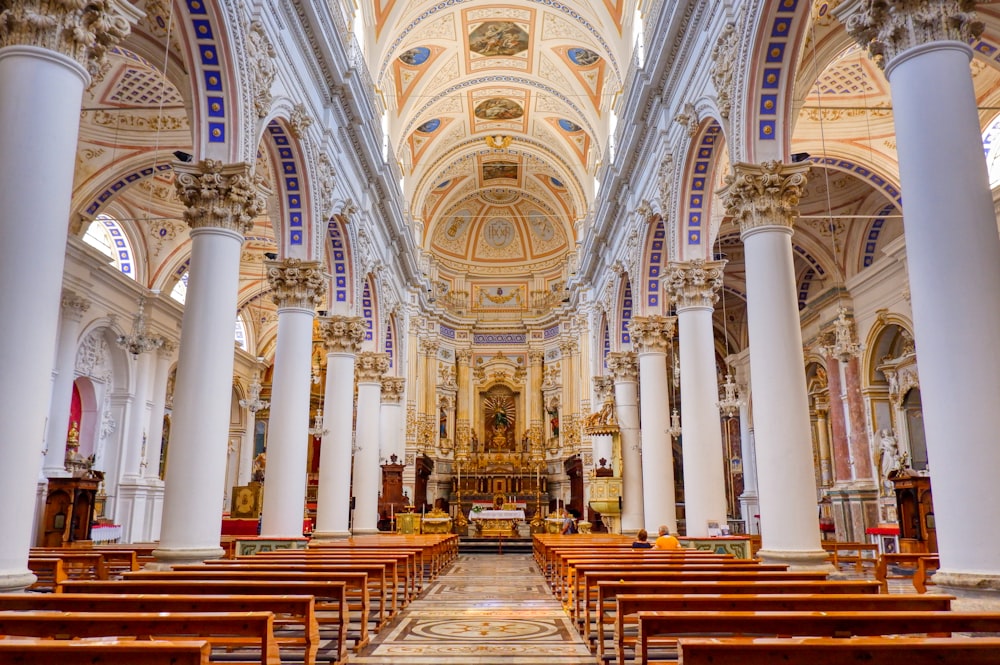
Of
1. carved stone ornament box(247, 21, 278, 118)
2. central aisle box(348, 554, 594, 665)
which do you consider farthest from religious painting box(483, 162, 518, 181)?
central aisle box(348, 554, 594, 665)

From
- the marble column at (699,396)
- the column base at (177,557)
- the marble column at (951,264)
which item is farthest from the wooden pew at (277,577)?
the marble column at (699,396)

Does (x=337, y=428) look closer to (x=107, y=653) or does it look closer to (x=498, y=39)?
(x=498, y=39)

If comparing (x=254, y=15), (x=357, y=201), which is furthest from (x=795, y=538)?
(x=357, y=201)

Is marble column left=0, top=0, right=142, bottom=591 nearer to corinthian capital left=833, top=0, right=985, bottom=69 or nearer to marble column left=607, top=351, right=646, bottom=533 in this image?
corinthian capital left=833, top=0, right=985, bottom=69

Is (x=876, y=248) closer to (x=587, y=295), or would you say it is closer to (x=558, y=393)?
(x=587, y=295)

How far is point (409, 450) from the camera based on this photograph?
95.5 ft

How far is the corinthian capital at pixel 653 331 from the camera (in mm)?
17141

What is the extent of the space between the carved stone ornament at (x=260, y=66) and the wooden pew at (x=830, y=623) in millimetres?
9692

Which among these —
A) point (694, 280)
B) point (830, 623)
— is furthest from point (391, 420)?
point (830, 623)

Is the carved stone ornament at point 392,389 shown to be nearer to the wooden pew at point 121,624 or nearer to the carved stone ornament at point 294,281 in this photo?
the carved stone ornament at point 294,281

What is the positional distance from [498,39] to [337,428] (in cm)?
1399

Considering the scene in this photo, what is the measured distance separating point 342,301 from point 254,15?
7.86m

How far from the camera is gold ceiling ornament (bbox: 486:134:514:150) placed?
1206 inches

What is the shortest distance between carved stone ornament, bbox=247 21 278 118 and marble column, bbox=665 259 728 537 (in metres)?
7.66
